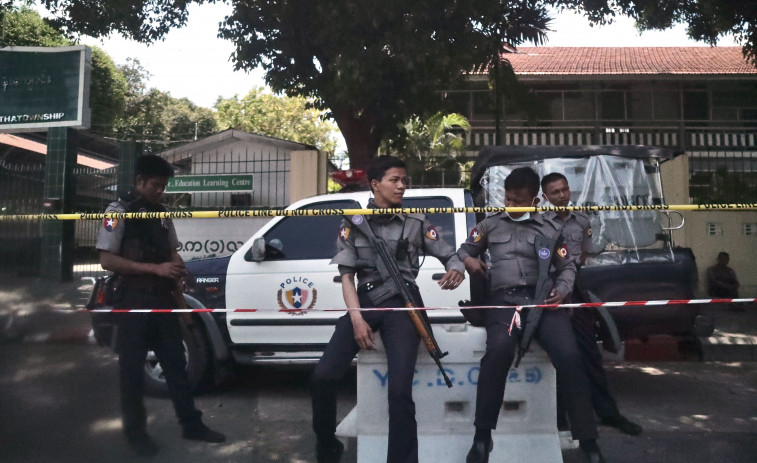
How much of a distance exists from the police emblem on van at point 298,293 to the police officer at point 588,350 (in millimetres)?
2145

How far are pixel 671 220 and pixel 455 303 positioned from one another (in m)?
1.74

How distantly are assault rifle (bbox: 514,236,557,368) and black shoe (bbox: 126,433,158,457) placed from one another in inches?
79.6

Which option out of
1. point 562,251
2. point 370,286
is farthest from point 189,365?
point 562,251

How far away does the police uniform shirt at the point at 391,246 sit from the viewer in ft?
10.9

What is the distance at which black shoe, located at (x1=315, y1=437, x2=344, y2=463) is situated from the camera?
3.41 meters

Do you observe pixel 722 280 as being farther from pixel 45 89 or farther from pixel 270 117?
pixel 270 117

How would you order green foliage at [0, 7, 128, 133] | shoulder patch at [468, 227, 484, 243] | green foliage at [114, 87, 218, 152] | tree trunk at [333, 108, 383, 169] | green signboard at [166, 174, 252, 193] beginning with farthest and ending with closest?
tree trunk at [333, 108, 383, 169]
green signboard at [166, 174, 252, 193]
green foliage at [114, 87, 218, 152]
green foliage at [0, 7, 128, 133]
shoulder patch at [468, 227, 484, 243]

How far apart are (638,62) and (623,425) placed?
15.2 metres

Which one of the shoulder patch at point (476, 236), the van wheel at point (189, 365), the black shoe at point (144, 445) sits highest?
the shoulder patch at point (476, 236)

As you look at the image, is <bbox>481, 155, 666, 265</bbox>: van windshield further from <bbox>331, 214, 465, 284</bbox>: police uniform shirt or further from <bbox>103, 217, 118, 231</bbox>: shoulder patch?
<bbox>103, 217, 118, 231</bbox>: shoulder patch

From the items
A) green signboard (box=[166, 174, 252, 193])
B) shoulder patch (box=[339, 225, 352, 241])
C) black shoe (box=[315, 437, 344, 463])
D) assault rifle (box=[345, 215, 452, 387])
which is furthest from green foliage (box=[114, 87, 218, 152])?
black shoe (box=[315, 437, 344, 463])

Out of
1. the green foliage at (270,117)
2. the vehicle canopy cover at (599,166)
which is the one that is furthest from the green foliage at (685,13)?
the green foliage at (270,117)

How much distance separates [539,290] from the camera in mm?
3297

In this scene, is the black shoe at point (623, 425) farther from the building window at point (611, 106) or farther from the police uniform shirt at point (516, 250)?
the building window at point (611, 106)
